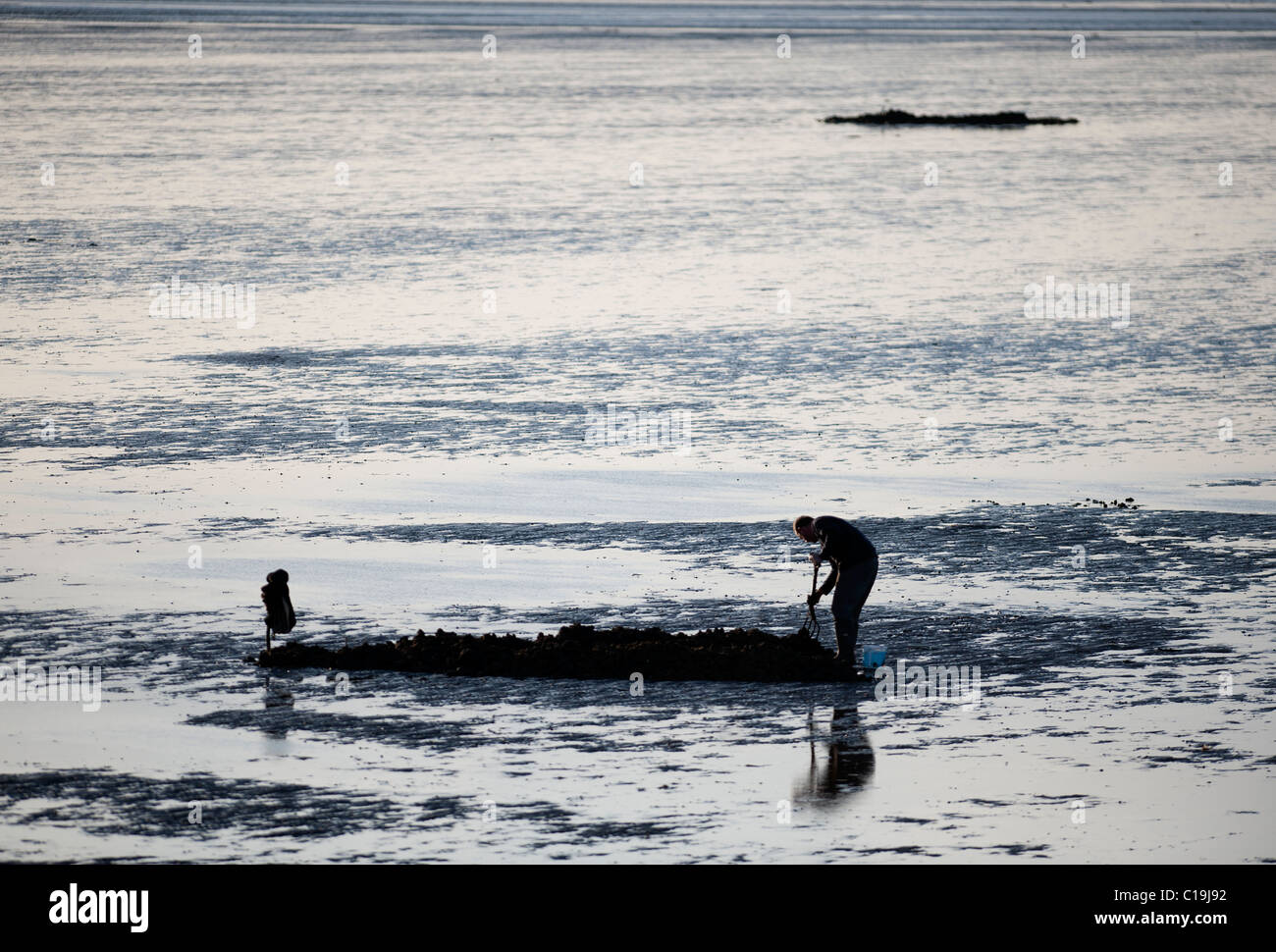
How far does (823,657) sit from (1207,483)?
7177 mm

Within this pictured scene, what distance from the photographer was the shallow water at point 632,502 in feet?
37.0

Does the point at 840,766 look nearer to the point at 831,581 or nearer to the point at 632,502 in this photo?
the point at 831,581

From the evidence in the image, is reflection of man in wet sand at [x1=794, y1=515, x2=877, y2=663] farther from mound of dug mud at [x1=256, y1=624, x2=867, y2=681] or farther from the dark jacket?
mound of dug mud at [x1=256, y1=624, x2=867, y2=681]

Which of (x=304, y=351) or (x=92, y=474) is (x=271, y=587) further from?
(x=304, y=351)

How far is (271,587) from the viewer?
543 inches

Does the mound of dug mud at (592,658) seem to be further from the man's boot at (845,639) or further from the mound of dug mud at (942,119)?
the mound of dug mud at (942,119)

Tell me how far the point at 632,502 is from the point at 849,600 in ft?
17.6

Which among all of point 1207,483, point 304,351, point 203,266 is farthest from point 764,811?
point 203,266

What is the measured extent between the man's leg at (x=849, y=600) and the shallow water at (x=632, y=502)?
1.68 feet

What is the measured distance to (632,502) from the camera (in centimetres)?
1869

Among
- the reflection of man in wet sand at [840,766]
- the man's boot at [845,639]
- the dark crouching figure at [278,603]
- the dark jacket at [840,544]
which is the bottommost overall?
the reflection of man in wet sand at [840,766]

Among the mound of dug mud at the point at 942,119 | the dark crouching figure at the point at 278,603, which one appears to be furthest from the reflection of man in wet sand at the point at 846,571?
the mound of dug mud at the point at 942,119

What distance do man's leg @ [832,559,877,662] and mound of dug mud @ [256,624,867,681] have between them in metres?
0.15

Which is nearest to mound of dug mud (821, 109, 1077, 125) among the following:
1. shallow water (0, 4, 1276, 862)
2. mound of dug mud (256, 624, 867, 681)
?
shallow water (0, 4, 1276, 862)
